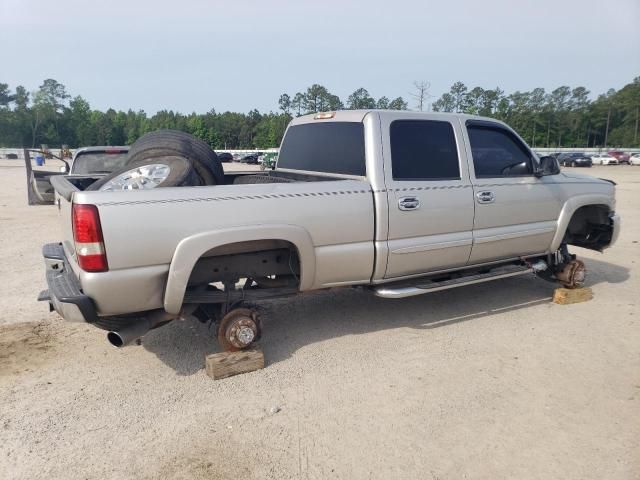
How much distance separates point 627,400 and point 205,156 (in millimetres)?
3906

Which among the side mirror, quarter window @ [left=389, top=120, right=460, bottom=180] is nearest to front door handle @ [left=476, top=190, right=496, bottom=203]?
quarter window @ [left=389, top=120, right=460, bottom=180]

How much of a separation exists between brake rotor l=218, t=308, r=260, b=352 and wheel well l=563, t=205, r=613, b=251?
4209 millimetres

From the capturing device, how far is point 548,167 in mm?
5223

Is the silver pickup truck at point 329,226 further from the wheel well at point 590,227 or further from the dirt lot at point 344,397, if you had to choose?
the dirt lot at point 344,397

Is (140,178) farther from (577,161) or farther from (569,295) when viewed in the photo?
(577,161)

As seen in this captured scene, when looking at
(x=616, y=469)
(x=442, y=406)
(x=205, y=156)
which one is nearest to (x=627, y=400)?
(x=616, y=469)

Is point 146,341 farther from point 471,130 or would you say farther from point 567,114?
point 567,114

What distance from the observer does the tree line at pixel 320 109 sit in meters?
95.9

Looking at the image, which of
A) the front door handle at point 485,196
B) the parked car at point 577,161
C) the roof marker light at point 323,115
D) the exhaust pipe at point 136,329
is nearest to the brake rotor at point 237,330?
the exhaust pipe at point 136,329

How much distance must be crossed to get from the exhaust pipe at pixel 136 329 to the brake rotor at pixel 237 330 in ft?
1.39

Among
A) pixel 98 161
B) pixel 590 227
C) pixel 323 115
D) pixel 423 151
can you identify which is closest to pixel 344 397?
pixel 423 151

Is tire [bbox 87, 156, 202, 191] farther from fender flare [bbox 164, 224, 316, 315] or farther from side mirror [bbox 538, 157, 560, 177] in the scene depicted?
side mirror [bbox 538, 157, 560, 177]

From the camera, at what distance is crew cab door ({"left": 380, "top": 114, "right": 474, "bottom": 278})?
429 cm

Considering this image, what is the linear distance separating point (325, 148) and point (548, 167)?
2422mm
